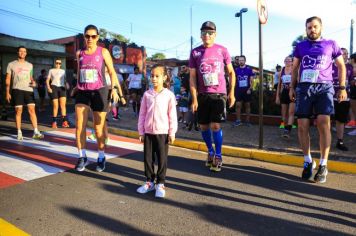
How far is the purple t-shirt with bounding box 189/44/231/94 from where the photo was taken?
4883 millimetres

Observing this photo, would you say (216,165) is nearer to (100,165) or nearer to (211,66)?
(211,66)

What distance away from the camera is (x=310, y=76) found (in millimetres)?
4359

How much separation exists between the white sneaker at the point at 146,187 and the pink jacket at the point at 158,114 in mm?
629

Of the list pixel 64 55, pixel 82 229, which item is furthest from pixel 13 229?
pixel 64 55

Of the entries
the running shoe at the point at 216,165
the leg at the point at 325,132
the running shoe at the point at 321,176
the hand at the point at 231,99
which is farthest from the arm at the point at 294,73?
the running shoe at the point at 216,165

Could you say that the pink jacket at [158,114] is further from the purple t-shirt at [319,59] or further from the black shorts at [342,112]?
the black shorts at [342,112]

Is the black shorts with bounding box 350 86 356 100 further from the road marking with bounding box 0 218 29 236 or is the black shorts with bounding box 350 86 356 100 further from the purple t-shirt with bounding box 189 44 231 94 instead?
the road marking with bounding box 0 218 29 236

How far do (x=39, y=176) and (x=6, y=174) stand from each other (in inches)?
19.0

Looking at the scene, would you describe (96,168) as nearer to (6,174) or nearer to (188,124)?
(6,174)

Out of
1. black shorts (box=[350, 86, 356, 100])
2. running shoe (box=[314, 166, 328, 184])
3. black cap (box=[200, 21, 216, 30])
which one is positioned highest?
black cap (box=[200, 21, 216, 30])

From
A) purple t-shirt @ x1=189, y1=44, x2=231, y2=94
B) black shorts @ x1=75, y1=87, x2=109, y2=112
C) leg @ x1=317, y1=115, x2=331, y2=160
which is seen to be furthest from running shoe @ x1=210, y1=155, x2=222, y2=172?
black shorts @ x1=75, y1=87, x2=109, y2=112

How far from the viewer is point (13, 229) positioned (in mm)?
2883

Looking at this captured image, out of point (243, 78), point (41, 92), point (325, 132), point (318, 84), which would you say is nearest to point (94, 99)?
point (318, 84)

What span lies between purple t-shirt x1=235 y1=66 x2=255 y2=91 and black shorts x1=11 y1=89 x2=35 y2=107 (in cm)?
552
